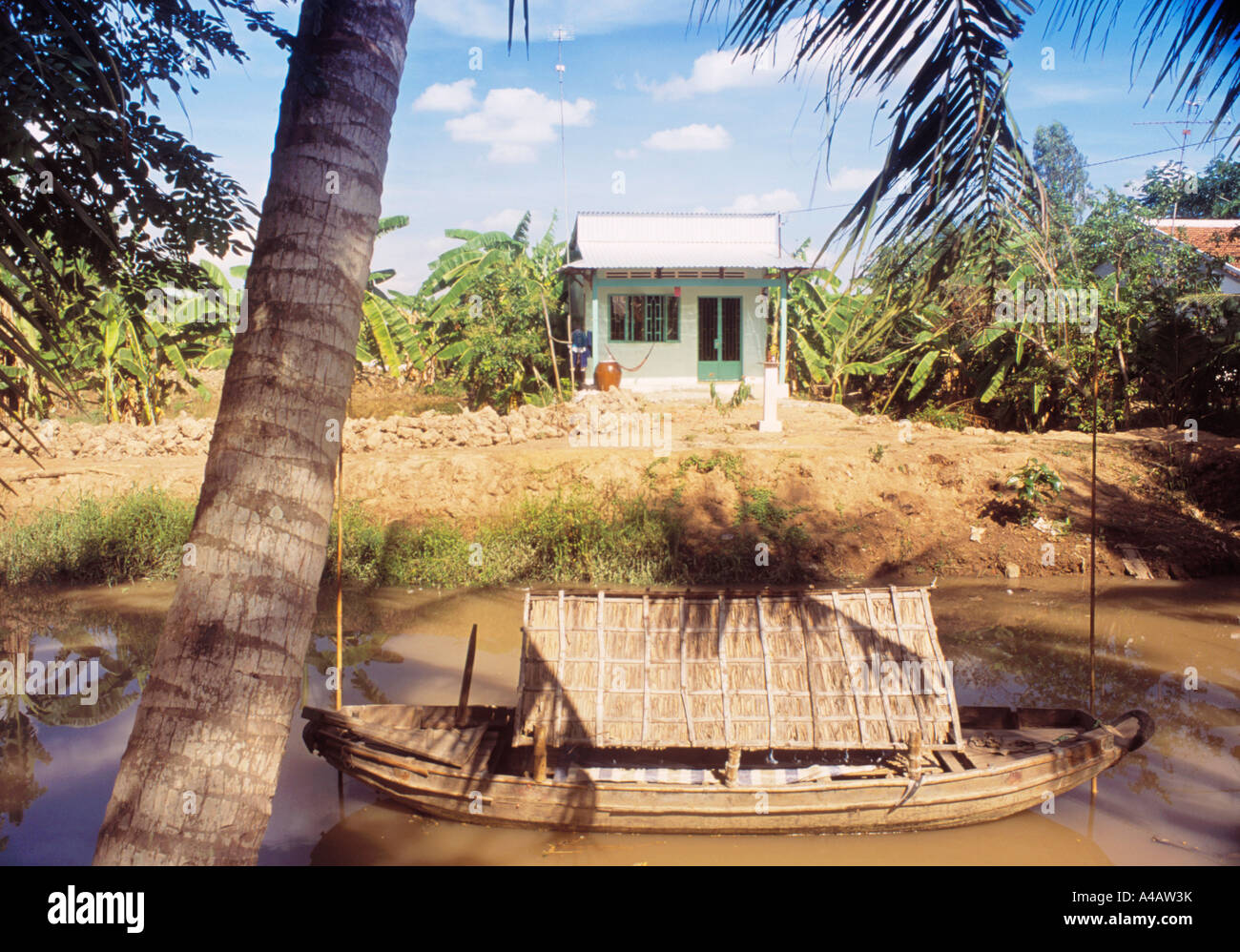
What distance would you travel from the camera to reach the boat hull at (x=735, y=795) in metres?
5.82

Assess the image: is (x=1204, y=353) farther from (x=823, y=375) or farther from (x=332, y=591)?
(x=332, y=591)

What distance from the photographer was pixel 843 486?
1363 centimetres

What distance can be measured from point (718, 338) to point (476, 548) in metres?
9.02

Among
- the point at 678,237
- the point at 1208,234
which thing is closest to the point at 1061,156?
the point at 1208,234

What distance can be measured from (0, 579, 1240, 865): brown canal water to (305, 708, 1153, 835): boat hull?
171mm

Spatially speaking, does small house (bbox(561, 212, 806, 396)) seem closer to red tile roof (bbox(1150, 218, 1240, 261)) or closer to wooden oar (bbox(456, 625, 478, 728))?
red tile roof (bbox(1150, 218, 1240, 261))

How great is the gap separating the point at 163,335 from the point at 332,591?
25.8 ft

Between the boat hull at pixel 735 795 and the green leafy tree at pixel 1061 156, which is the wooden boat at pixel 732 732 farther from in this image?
the green leafy tree at pixel 1061 156

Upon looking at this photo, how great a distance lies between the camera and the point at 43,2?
150 centimetres

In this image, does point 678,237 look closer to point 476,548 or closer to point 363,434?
point 363,434

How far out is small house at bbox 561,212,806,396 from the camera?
19188 millimetres


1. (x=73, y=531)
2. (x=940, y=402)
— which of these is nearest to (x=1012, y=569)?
(x=940, y=402)

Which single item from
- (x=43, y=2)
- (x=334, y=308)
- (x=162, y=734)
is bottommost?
(x=162, y=734)

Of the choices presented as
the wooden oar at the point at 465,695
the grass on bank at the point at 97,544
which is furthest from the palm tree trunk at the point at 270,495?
the grass on bank at the point at 97,544
